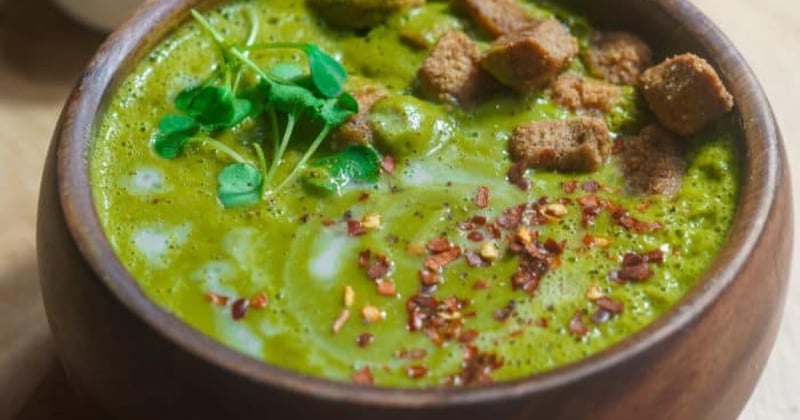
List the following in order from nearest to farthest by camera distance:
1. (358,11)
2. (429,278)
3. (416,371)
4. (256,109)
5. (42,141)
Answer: (416,371) < (429,278) < (256,109) < (358,11) < (42,141)

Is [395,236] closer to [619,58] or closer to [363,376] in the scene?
[363,376]

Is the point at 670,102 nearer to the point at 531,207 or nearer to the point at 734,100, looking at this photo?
the point at 734,100

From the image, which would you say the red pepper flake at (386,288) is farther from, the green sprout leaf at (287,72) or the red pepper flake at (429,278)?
the green sprout leaf at (287,72)

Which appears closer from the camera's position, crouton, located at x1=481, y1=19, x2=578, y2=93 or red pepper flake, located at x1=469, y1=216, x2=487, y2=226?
red pepper flake, located at x1=469, y1=216, x2=487, y2=226

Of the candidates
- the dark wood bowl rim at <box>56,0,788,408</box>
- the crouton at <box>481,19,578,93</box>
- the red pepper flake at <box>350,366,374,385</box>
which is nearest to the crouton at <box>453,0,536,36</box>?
the crouton at <box>481,19,578,93</box>

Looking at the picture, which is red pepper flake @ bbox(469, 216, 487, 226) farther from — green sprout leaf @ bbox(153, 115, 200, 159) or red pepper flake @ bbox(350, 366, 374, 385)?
green sprout leaf @ bbox(153, 115, 200, 159)

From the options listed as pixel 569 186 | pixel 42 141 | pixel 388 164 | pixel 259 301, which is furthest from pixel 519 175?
pixel 42 141

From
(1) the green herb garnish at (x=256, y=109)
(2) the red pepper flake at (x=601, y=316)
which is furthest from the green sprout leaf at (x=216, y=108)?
(2) the red pepper flake at (x=601, y=316)
